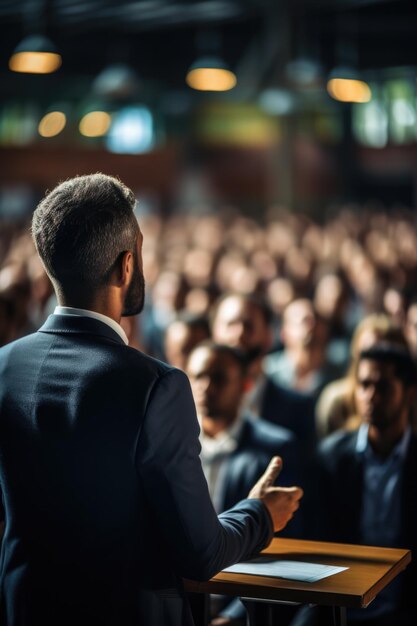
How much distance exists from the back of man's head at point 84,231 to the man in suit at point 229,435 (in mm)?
1615

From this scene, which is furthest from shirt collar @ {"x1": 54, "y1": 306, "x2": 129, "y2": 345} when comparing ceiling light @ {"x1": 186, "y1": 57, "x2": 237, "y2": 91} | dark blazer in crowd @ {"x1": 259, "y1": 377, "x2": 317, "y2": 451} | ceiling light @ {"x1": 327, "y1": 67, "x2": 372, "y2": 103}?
ceiling light @ {"x1": 327, "y1": 67, "x2": 372, "y2": 103}

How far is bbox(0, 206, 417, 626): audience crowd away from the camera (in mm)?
3383

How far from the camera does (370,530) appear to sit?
3.38 meters

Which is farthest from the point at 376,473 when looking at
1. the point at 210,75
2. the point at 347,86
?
the point at 347,86

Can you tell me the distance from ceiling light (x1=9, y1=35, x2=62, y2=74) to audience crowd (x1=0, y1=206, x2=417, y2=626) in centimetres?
388

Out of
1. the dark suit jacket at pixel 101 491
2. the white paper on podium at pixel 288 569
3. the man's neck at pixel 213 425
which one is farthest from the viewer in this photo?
the man's neck at pixel 213 425

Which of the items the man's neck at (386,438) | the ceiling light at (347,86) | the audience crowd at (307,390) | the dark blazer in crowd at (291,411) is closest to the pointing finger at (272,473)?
the audience crowd at (307,390)

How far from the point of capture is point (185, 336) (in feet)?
16.3

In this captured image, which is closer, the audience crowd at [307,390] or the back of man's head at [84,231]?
the back of man's head at [84,231]

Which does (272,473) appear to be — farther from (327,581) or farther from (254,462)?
(254,462)

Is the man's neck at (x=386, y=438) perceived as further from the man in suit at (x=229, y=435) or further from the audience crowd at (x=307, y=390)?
the man in suit at (x=229, y=435)

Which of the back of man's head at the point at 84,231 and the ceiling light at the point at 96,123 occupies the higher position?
the ceiling light at the point at 96,123

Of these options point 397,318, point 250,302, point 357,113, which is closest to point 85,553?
point 250,302

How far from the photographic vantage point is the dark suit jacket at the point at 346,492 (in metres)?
3.31
